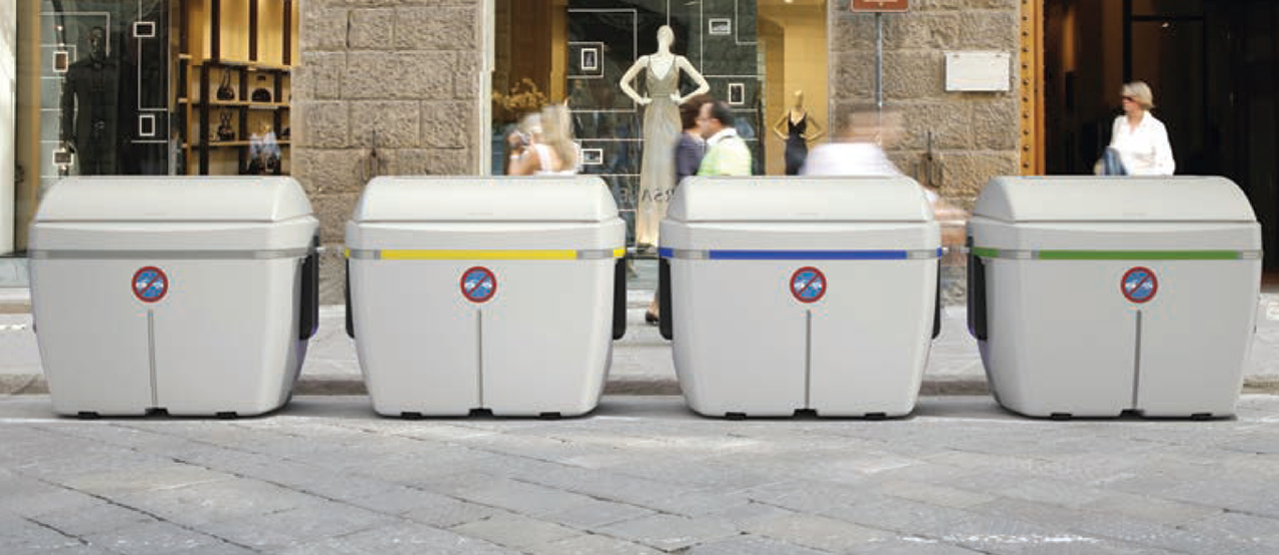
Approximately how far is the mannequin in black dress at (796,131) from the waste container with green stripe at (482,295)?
638 centimetres

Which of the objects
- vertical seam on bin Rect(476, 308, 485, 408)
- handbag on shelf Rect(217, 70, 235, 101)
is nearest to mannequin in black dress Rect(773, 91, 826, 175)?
handbag on shelf Rect(217, 70, 235, 101)

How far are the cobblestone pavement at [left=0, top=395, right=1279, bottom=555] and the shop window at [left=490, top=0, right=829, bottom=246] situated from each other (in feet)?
20.3

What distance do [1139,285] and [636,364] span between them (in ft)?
10.2

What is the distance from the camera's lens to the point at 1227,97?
68.4 ft

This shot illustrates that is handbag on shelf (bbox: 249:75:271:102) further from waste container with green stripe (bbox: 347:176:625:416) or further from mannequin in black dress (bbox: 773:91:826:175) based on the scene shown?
waste container with green stripe (bbox: 347:176:625:416)

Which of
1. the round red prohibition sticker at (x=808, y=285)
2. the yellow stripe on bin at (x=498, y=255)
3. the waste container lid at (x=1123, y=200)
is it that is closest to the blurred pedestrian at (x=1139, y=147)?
the waste container lid at (x=1123, y=200)

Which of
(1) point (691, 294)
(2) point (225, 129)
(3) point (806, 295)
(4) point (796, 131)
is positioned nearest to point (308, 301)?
(1) point (691, 294)

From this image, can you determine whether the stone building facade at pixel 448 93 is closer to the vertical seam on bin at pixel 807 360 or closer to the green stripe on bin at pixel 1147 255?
the green stripe on bin at pixel 1147 255

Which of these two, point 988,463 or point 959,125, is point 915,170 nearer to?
point 959,125

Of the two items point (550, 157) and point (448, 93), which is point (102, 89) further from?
point (550, 157)

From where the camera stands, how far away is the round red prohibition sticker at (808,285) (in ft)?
28.2

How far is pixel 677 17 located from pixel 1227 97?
328 inches

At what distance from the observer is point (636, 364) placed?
1066 cm

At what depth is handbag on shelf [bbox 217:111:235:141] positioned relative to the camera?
16.9 meters
